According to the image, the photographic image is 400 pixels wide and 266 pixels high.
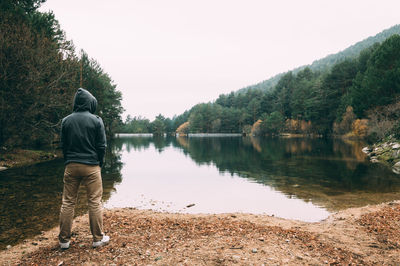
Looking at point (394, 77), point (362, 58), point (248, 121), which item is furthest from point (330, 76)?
point (248, 121)

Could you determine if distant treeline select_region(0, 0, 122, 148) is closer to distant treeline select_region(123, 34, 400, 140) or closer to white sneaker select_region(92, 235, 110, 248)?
white sneaker select_region(92, 235, 110, 248)

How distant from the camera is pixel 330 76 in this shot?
77812 mm

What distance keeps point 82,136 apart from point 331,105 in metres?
84.3

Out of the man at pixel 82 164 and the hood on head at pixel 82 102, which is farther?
the hood on head at pixel 82 102

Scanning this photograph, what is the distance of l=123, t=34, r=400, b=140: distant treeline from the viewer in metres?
36.3

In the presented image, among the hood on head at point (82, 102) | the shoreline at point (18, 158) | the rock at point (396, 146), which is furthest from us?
the rock at point (396, 146)

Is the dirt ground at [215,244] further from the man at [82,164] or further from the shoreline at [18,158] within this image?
the shoreline at [18,158]

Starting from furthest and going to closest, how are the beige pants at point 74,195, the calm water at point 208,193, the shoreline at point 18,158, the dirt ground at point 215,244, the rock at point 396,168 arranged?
1. the shoreline at point 18,158
2. the rock at point 396,168
3. the calm water at point 208,193
4. the beige pants at point 74,195
5. the dirt ground at point 215,244

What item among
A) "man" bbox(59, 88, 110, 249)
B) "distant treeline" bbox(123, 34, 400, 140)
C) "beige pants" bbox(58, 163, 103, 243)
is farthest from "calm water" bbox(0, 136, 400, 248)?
"distant treeline" bbox(123, 34, 400, 140)

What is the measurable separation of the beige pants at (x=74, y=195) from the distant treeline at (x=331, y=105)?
94.2 feet

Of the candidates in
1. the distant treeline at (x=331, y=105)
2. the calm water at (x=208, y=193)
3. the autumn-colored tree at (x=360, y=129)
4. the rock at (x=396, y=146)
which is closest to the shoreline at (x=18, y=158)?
the calm water at (x=208, y=193)

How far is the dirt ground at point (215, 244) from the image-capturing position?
4.35 meters

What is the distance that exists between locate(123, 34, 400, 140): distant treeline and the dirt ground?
24.1 meters

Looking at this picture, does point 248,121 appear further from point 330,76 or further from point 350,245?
point 350,245
